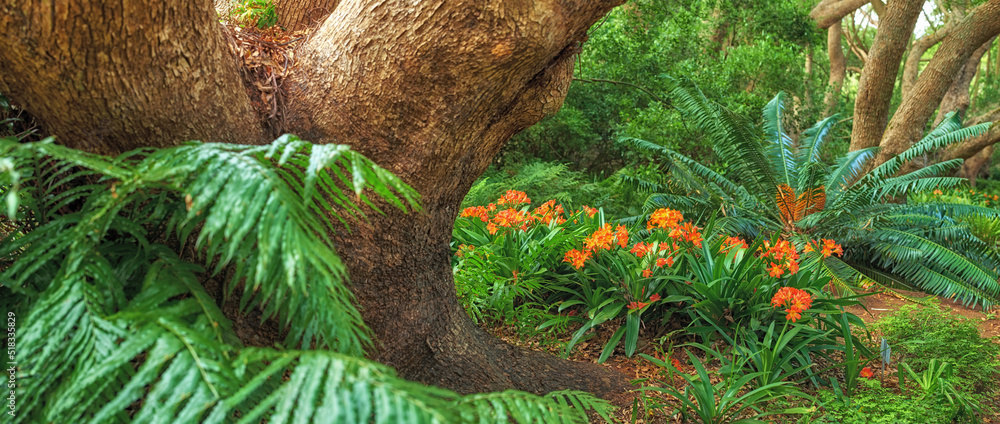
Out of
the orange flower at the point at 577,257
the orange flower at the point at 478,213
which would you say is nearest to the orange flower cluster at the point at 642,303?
the orange flower at the point at 577,257

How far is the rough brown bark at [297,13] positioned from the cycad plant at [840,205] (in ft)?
13.4

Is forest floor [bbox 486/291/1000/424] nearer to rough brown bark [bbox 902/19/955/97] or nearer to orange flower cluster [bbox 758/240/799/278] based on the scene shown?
orange flower cluster [bbox 758/240/799/278]

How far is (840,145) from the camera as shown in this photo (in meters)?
9.78

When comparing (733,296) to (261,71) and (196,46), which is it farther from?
(196,46)

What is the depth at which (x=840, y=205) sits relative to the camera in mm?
5547

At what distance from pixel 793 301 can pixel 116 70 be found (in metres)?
2.86

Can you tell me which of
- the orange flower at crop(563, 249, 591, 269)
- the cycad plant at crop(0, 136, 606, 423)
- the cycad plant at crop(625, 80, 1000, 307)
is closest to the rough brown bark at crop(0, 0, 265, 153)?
the cycad plant at crop(0, 136, 606, 423)

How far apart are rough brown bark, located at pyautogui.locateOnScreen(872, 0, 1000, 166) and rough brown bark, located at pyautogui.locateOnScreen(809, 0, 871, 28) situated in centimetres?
435

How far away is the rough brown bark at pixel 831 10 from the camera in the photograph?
423 inches

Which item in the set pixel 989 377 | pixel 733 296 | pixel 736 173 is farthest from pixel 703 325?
pixel 736 173

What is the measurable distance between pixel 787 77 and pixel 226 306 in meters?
8.98

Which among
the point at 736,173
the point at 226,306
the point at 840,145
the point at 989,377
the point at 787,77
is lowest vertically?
the point at 989,377

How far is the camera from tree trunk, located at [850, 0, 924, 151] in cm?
661

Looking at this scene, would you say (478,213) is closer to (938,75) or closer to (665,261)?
(665,261)
